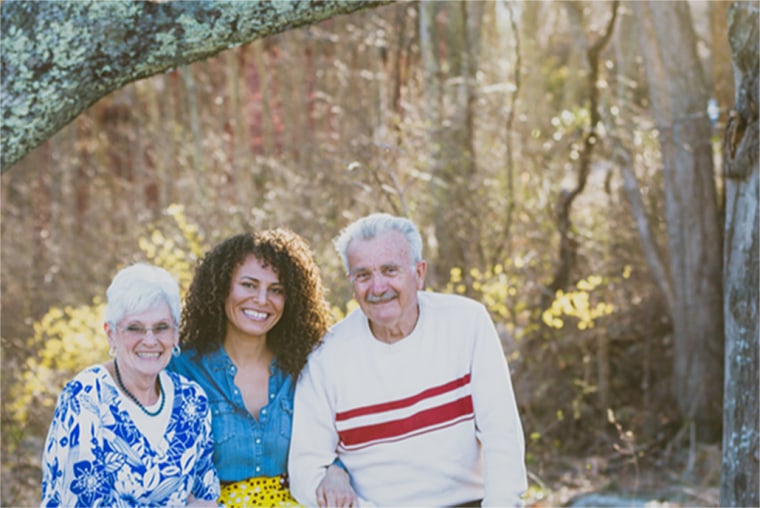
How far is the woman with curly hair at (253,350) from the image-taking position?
11.4ft

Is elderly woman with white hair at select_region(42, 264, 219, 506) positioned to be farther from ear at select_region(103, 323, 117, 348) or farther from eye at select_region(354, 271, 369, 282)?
eye at select_region(354, 271, 369, 282)

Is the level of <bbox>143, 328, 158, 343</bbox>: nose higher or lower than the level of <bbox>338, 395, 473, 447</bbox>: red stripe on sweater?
higher

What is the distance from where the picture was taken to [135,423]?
314 cm

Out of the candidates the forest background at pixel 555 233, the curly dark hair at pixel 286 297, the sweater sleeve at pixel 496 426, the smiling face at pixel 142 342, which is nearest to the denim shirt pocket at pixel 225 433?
the curly dark hair at pixel 286 297

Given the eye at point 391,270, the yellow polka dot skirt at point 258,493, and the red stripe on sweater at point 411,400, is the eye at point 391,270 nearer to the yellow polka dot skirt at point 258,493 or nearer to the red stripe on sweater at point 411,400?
the red stripe on sweater at point 411,400

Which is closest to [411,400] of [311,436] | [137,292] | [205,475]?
[311,436]

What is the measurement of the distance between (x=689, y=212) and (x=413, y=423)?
3.74 m

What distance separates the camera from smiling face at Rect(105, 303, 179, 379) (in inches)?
125

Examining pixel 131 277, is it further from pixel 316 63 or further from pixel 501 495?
pixel 316 63

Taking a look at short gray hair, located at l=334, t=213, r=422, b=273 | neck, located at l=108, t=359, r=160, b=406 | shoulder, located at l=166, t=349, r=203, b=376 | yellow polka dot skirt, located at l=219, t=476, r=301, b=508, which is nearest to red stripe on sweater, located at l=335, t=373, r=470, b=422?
yellow polka dot skirt, located at l=219, t=476, r=301, b=508

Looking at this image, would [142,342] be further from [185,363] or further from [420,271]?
[420,271]

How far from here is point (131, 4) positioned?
11.4 feet

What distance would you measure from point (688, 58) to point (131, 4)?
4.29 metres

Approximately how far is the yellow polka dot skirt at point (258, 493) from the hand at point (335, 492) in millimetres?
127
